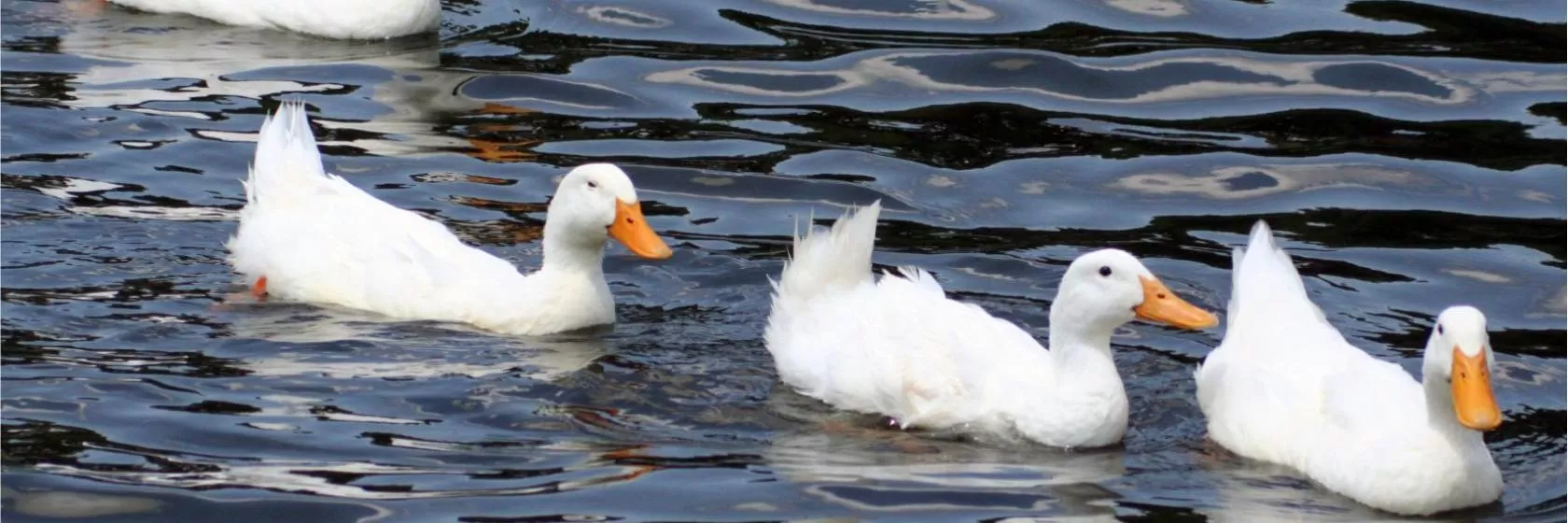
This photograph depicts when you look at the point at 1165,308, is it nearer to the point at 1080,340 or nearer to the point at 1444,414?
the point at 1080,340

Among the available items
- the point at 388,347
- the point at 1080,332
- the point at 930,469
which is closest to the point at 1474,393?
the point at 1080,332

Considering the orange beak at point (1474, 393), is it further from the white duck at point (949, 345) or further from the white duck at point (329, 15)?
the white duck at point (329, 15)

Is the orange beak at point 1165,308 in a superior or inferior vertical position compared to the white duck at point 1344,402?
superior

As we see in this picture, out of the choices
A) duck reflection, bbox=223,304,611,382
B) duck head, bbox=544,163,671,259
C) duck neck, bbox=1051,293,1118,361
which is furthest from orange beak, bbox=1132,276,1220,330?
duck reflection, bbox=223,304,611,382

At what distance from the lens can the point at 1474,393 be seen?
7.26 m

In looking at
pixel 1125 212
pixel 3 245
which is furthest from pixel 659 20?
pixel 3 245

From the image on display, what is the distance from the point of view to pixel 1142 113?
1341cm

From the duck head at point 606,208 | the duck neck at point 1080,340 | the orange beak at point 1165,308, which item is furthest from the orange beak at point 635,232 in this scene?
the orange beak at point 1165,308

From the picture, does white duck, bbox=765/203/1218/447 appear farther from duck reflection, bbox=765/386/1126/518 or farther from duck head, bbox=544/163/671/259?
duck head, bbox=544/163/671/259

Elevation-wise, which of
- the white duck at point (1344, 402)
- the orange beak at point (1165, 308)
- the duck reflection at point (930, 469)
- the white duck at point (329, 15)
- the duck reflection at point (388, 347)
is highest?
the white duck at point (329, 15)

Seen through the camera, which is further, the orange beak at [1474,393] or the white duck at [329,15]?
the white duck at [329,15]

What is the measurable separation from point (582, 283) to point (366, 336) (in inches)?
35.6

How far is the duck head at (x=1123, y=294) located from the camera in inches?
318

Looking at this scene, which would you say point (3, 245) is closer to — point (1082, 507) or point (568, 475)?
point (568, 475)
